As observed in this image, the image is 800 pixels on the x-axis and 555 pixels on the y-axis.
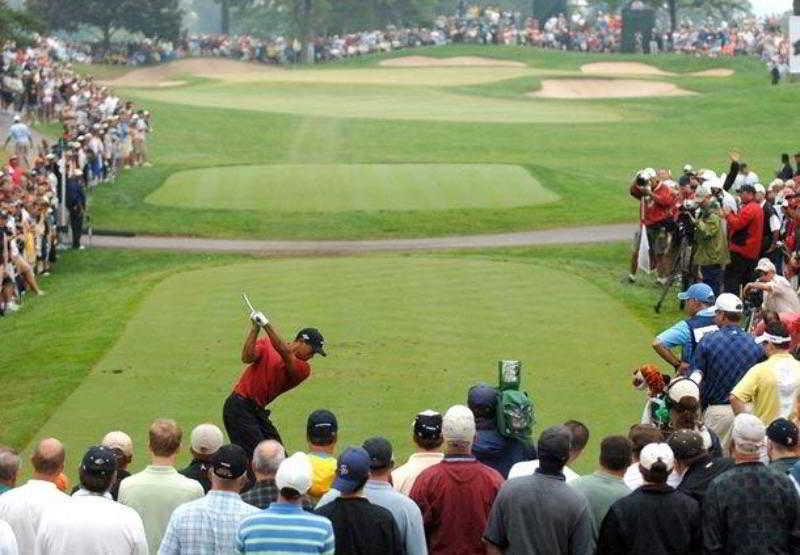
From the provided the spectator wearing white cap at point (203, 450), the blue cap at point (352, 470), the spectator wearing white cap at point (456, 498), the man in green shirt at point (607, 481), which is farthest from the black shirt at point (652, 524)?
the spectator wearing white cap at point (203, 450)

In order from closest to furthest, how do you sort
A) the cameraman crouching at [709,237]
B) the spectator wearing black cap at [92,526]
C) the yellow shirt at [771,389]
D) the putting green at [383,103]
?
the spectator wearing black cap at [92,526] → the yellow shirt at [771,389] → the cameraman crouching at [709,237] → the putting green at [383,103]

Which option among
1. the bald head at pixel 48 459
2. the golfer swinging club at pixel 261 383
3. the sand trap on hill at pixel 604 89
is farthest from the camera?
the sand trap on hill at pixel 604 89

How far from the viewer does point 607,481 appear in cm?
1100

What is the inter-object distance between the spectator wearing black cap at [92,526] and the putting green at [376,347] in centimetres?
583

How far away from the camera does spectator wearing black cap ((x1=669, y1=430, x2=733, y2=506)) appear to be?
11.0 metres

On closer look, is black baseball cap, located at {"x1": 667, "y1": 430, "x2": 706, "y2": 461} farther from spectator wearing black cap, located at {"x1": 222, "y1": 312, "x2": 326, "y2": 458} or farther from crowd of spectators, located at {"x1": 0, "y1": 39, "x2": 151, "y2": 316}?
crowd of spectators, located at {"x1": 0, "y1": 39, "x2": 151, "y2": 316}

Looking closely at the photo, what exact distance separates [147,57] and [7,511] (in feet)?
278

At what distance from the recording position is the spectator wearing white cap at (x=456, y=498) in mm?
11133

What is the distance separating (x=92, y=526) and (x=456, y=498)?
2.40 metres

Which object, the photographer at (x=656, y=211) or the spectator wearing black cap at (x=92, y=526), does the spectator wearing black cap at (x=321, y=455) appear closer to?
the spectator wearing black cap at (x=92, y=526)

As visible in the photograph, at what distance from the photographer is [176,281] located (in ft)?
94.4

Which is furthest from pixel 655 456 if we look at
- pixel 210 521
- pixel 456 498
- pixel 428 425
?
pixel 210 521

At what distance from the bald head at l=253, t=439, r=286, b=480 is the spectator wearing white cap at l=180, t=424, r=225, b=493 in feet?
3.40

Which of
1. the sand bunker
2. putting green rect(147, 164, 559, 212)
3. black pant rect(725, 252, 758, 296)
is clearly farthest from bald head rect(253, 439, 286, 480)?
the sand bunker
